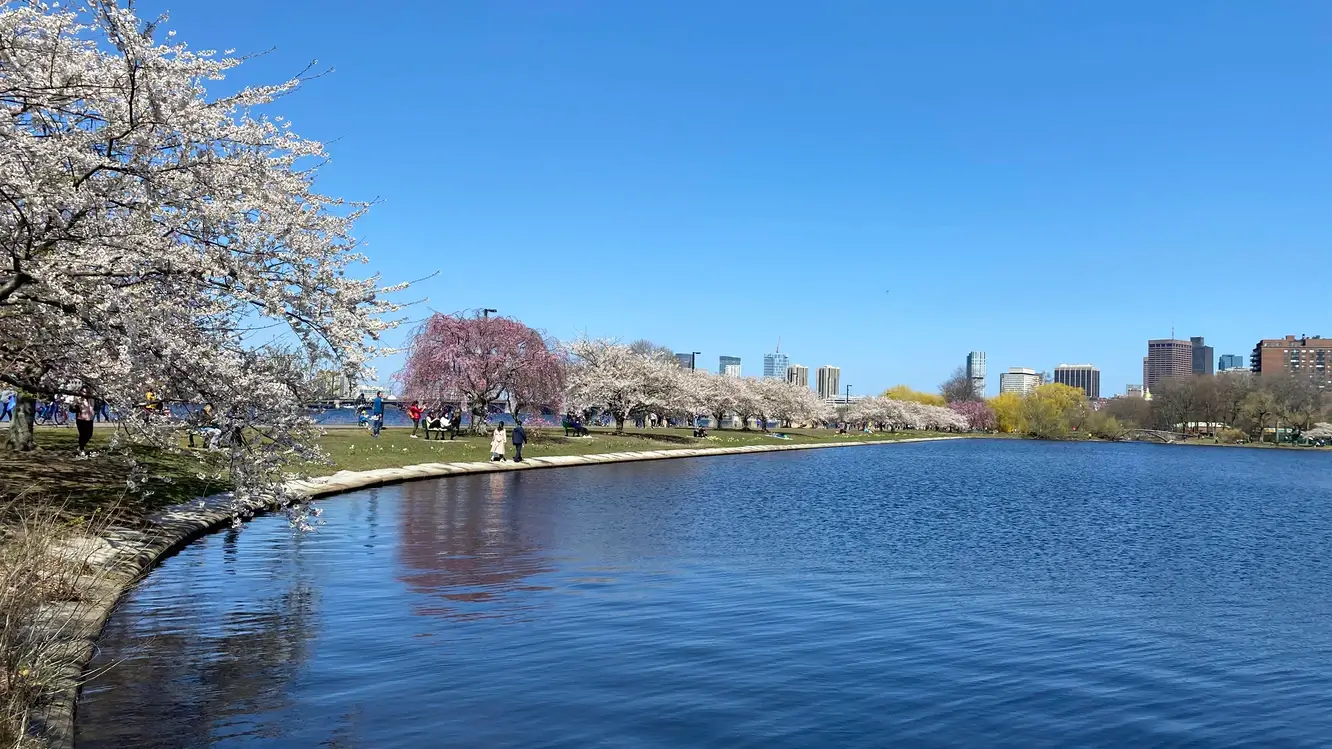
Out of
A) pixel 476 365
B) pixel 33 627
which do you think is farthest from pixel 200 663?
pixel 476 365

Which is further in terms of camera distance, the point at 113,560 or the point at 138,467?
the point at 138,467

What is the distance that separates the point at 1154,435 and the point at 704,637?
165m

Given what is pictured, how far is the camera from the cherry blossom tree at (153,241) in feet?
40.8

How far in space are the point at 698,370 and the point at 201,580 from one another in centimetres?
9822

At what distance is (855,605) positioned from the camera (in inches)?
654

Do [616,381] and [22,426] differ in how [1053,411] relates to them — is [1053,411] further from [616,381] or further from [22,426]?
[22,426]

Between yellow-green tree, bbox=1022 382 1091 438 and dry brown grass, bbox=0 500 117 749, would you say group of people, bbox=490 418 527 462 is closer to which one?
dry brown grass, bbox=0 500 117 749

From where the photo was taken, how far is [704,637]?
45.2ft

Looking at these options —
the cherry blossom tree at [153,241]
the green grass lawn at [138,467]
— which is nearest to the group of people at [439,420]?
the green grass lawn at [138,467]

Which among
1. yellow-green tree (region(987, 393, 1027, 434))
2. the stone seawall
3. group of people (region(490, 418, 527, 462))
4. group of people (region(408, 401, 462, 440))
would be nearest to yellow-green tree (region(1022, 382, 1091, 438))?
yellow-green tree (region(987, 393, 1027, 434))

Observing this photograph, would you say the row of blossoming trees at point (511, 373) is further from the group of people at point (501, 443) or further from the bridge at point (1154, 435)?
the bridge at point (1154, 435)

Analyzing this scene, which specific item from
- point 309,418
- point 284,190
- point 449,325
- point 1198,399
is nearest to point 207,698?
point 309,418

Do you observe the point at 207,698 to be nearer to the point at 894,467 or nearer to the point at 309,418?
the point at 309,418

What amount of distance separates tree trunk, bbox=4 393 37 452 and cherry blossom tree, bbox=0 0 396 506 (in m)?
11.2
